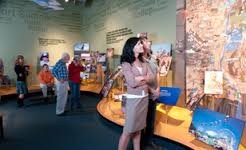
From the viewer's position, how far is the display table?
3.58 metres

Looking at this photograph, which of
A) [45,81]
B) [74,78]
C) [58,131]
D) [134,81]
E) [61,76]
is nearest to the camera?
[134,81]

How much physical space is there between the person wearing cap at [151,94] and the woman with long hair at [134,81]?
159mm

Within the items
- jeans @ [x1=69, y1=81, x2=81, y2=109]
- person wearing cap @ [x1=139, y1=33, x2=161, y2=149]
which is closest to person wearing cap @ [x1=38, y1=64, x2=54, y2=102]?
jeans @ [x1=69, y1=81, x2=81, y2=109]

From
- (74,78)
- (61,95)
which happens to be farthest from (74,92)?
(61,95)

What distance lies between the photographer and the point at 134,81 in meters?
2.88

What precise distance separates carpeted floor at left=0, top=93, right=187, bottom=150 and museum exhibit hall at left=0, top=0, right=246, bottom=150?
0.02 metres

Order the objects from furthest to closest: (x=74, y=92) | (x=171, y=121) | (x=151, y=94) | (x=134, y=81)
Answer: (x=74, y=92) → (x=171, y=121) → (x=151, y=94) → (x=134, y=81)

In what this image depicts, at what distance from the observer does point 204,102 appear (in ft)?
15.8

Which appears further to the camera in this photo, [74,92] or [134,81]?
[74,92]

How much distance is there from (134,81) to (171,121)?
2.06m

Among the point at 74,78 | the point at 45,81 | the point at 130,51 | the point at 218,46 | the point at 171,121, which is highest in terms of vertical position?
the point at 218,46

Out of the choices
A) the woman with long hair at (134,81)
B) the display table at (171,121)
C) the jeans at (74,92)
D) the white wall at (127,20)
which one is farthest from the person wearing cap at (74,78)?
the woman with long hair at (134,81)

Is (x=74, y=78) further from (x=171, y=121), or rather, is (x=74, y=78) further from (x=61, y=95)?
(x=171, y=121)

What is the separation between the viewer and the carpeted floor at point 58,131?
13.1 feet
